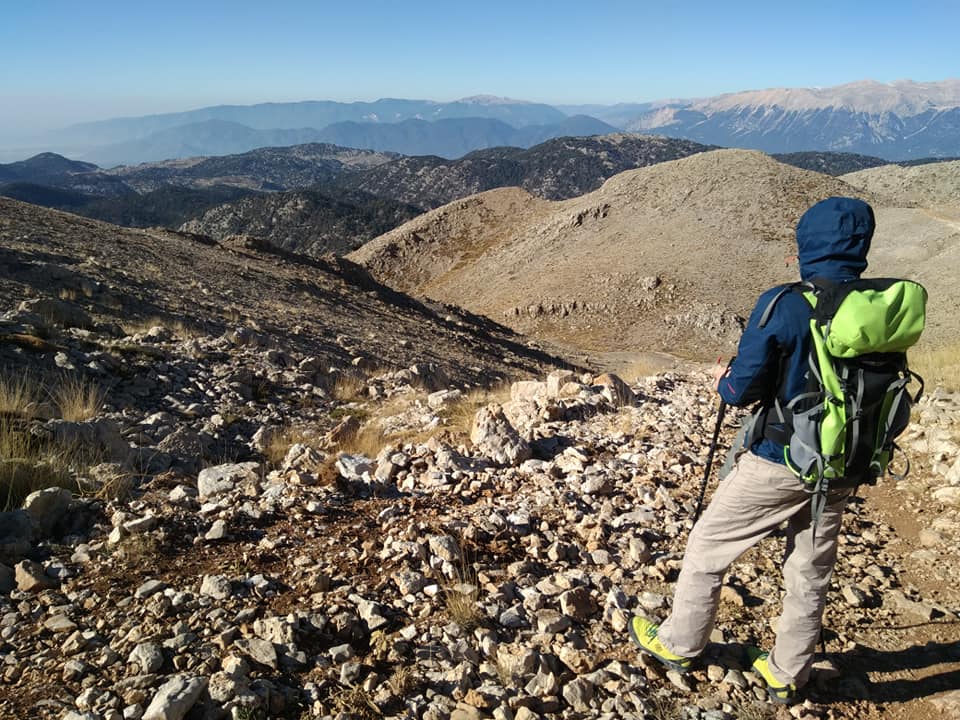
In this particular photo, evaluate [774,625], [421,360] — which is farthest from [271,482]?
[421,360]

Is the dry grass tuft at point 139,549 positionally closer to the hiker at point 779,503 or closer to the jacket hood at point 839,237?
the hiker at point 779,503

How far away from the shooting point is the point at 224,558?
→ 11.9ft

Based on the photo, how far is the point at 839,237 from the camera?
2.40 m

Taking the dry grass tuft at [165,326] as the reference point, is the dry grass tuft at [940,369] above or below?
below

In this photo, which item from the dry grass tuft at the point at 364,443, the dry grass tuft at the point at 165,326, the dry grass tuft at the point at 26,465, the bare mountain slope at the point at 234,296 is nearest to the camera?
the dry grass tuft at the point at 26,465

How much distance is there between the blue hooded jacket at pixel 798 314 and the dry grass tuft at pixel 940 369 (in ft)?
19.7

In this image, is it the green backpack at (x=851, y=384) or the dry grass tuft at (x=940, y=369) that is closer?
the green backpack at (x=851, y=384)

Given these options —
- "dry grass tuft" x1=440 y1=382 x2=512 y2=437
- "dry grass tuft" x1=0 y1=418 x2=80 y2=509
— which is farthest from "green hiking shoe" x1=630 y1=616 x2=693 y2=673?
"dry grass tuft" x1=0 y1=418 x2=80 y2=509

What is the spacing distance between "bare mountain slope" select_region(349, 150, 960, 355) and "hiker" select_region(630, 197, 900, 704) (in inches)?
959

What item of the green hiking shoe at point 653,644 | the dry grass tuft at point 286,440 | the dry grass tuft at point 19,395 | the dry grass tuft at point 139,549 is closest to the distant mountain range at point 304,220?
the dry grass tuft at point 286,440

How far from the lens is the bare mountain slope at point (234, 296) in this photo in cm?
1121

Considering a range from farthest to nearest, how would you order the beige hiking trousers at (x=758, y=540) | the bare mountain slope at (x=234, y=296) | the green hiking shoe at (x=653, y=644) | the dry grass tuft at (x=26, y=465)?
the bare mountain slope at (x=234, y=296) < the dry grass tuft at (x=26, y=465) < the green hiking shoe at (x=653, y=644) < the beige hiking trousers at (x=758, y=540)

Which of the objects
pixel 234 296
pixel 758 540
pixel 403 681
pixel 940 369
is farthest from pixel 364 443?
pixel 234 296

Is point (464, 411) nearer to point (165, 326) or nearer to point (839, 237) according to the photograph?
point (839, 237)
